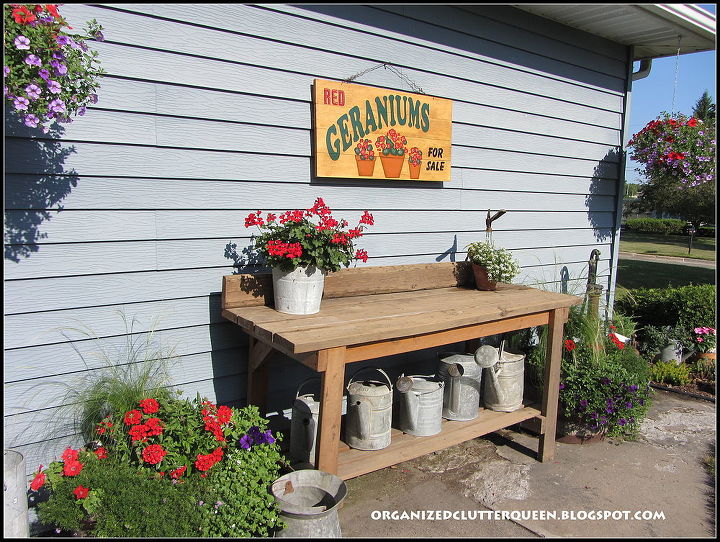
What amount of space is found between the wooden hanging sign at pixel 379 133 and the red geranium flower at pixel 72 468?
192cm

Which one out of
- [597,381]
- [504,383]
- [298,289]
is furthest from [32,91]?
[597,381]

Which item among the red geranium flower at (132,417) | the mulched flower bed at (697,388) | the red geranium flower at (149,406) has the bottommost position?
the mulched flower bed at (697,388)

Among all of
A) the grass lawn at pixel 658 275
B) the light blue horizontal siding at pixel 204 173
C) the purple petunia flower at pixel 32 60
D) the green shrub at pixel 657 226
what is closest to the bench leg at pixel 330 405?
the light blue horizontal siding at pixel 204 173

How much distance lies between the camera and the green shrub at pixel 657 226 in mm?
26938

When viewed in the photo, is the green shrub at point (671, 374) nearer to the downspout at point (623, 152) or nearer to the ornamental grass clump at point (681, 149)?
the downspout at point (623, 152)

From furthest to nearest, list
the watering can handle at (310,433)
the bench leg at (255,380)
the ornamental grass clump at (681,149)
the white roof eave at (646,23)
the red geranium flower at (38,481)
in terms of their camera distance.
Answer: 1. the ornamental grass clump at (681,149)
2. the white roof eave at (646,23)
3. the bench leg at (255,380)
4. the watering can handle at (310,433)
5. the red geranium flower at (38,481)

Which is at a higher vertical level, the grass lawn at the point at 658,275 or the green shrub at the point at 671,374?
the green shrub at the point at 671,374

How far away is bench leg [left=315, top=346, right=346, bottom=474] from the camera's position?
250cm

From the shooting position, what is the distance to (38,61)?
2062 millimetres

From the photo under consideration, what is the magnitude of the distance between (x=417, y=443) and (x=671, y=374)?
10.8 feet

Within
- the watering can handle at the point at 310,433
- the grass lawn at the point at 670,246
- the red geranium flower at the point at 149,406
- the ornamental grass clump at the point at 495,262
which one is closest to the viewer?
the red geranium flower at the point at 149,406

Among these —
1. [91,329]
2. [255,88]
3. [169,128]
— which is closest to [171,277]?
[91,329]

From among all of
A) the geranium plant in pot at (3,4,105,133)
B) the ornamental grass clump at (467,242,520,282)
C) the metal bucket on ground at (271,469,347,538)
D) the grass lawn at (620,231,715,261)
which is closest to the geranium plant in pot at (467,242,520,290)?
the ornamental grass clump at (467,242,520,282)

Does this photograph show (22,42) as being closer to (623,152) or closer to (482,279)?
(482,279)
